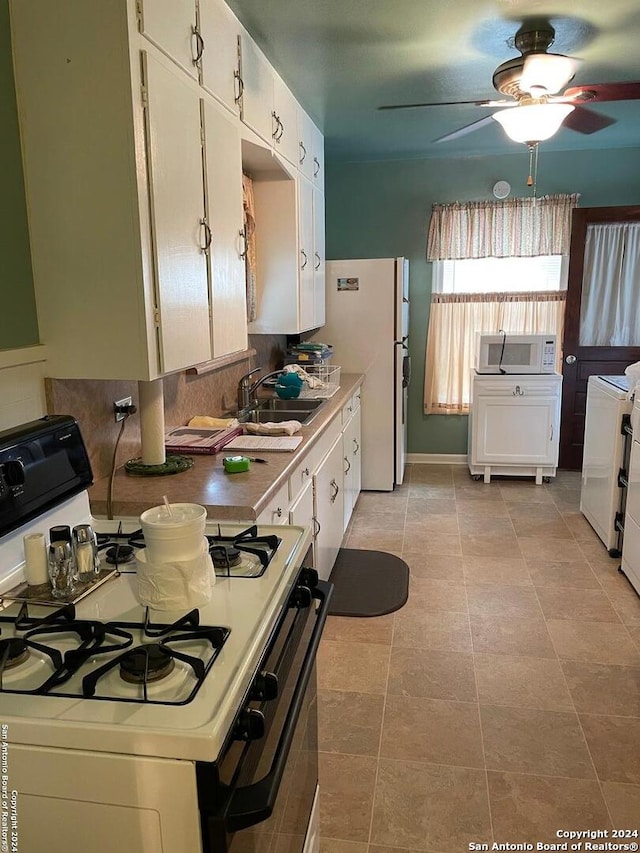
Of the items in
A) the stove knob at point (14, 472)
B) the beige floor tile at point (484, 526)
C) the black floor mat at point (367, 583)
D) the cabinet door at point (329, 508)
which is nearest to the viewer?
the stove knob at point (14, 472)

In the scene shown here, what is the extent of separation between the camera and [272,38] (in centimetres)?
264

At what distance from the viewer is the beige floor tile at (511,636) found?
2.68 m

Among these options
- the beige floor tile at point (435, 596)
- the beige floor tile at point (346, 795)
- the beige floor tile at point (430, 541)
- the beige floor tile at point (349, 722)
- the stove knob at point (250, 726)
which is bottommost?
the beige floor tile at point (346, 795)

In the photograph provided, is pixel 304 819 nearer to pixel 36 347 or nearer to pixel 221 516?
pixel 221 516

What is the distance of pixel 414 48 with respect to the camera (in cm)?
277

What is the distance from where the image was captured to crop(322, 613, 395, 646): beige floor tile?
279 centimetres

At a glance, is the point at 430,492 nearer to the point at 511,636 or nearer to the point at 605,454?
the point at 605,454

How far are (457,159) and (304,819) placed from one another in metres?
4.81

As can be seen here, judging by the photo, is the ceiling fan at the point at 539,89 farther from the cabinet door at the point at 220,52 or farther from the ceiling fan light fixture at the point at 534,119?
the cabinet door at the point at 220,52

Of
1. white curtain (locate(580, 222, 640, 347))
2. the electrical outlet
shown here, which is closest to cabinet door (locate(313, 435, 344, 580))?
the electrical outlet

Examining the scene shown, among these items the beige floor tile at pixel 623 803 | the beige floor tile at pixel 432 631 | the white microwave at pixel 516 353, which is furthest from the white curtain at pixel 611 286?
the beige floor tile at pixel 623 803

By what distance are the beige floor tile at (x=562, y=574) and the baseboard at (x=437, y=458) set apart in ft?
6.52

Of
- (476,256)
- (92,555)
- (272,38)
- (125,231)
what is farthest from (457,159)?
(92,555)

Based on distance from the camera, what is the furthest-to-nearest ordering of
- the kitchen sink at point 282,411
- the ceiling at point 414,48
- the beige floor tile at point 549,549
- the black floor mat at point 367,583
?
1. the beige floor tile at point 549,549
2. the kitchen sink at point 282,411
3. the black floor mat at point 367,583
4. the ceiling at point 414,48
